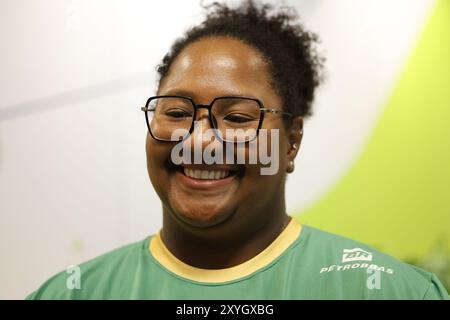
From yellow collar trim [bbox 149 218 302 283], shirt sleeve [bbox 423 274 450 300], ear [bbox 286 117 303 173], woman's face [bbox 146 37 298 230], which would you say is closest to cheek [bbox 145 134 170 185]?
woman's face [bbox 146 37 298 230]

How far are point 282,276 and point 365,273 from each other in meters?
0.20

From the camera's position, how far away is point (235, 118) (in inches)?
49.9

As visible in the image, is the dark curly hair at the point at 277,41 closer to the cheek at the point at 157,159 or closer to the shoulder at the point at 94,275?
the cheek at the point at 157,159

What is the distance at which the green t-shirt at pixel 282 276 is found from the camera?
1.29 m

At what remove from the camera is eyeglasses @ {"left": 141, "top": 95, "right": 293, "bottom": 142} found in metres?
1.25

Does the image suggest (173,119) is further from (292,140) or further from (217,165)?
(292,140)

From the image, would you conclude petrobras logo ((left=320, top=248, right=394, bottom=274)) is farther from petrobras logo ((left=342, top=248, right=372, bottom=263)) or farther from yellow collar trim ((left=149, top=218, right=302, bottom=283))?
yellow collar trim ((left=149, top=218, right=302, bottom=283))

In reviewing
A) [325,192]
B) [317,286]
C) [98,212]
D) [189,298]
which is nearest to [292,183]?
[325,192]

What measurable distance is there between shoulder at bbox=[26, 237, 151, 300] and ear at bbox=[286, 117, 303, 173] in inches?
17.4

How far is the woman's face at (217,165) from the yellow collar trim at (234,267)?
95mm

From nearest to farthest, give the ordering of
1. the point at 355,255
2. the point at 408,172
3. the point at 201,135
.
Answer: the point at 201,135, the point at 355,255, the point at 408,172

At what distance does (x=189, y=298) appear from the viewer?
132 cm

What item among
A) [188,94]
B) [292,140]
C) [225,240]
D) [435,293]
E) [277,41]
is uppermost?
[277,41]

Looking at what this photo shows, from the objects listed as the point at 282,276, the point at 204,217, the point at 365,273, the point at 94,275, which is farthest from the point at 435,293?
the point at 94,275
